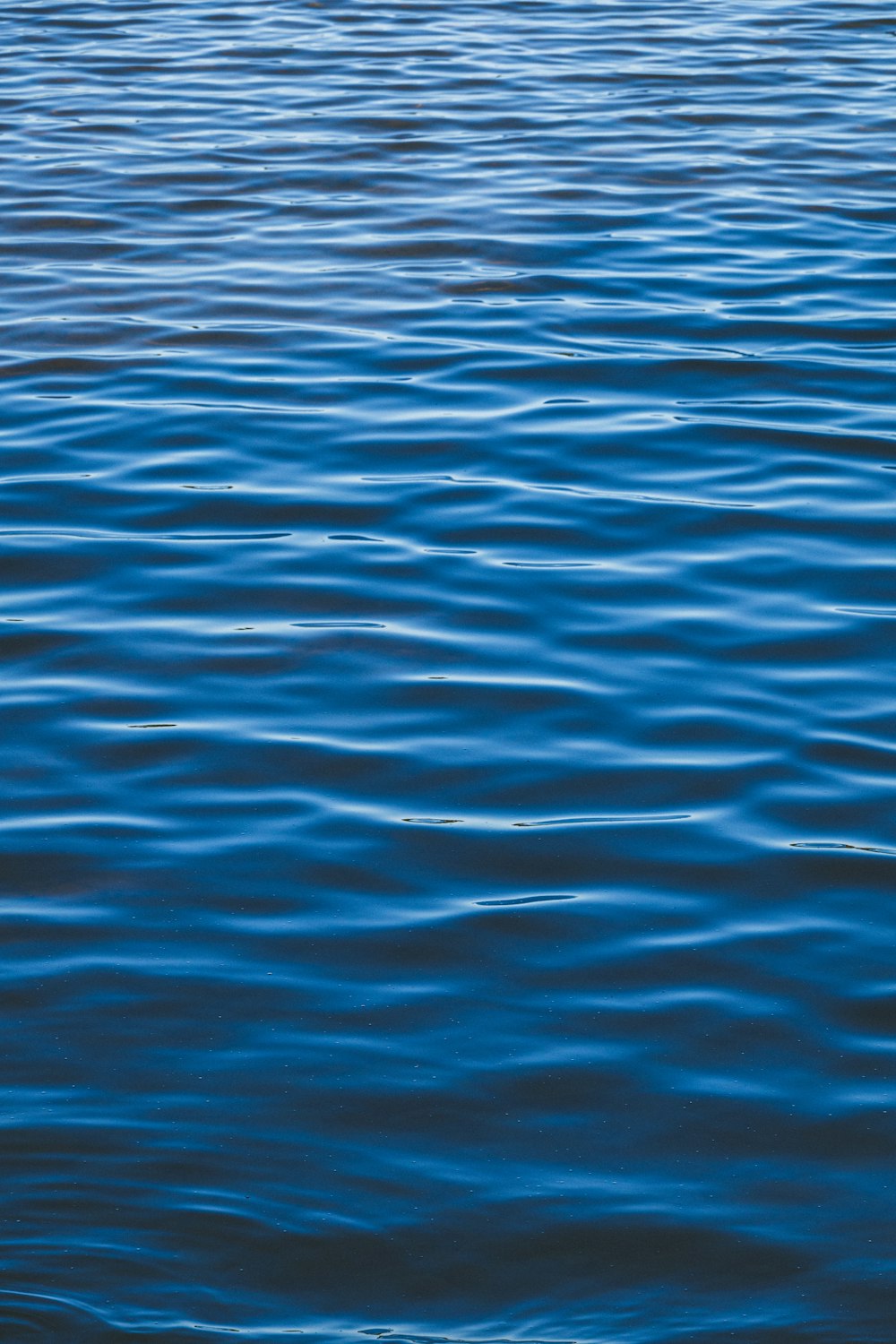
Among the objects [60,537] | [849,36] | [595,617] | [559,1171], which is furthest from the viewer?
[849,36]

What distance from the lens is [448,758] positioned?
13.9 feet

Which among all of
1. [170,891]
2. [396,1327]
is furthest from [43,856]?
[396,1327]

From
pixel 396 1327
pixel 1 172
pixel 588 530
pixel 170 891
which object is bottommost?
pixel 396 1327

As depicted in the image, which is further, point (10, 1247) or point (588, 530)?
point (588, 530)

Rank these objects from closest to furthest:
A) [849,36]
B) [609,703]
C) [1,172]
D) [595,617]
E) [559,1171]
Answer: [559,1171] < [609,703] < [595,617] < [1,172] < [849,36]

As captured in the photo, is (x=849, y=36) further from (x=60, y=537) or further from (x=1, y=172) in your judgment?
(x=60, y=537)

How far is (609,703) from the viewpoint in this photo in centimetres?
446

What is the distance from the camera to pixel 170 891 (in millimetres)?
3750

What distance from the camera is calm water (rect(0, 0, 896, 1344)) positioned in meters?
2.88

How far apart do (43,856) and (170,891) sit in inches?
11.9

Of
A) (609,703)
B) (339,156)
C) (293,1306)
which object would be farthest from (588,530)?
(339,156)

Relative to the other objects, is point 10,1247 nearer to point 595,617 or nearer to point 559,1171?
point 559,1171

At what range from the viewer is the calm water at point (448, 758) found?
9.45 feet

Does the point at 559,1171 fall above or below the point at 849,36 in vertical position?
below
